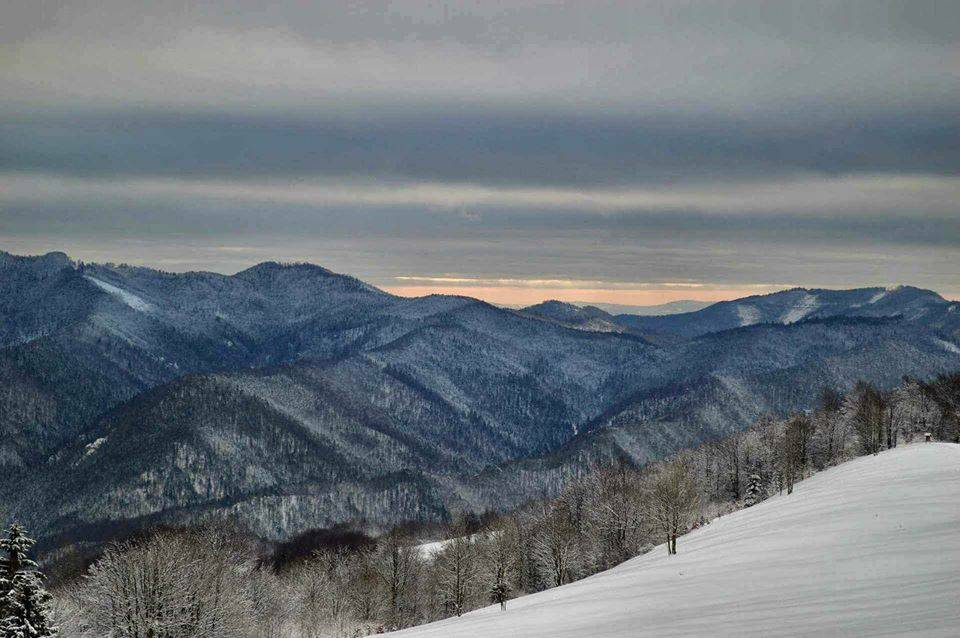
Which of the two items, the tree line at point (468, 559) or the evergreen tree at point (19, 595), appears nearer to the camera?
the evergreen tree at point (19, 595)

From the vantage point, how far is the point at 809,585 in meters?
25.3

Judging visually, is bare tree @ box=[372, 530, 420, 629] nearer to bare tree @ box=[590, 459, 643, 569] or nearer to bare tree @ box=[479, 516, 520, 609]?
bare tree @ box=[479, 516, 520, 609]

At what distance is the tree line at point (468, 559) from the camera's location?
84750 mm

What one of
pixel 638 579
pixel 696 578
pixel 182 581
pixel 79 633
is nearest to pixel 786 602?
pixel 696 578

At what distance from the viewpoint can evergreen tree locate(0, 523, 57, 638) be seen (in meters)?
52.4

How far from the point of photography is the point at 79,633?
292 feet

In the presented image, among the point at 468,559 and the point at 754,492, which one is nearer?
the point at 468,559

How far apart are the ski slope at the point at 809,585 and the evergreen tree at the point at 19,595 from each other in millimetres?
27508

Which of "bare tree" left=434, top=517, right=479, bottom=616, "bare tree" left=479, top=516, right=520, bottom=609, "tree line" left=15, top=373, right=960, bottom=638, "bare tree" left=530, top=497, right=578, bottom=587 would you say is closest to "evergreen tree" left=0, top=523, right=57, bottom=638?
"tree line" left=15, top=373, right=960, bottom=638

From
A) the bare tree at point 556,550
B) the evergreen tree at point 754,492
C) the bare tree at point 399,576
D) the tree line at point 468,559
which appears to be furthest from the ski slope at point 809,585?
the evergreen tree at point 754,492

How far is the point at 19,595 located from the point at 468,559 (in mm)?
58705

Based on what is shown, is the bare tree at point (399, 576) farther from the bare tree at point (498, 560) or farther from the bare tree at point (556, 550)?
the bare tree at point (556, 550)

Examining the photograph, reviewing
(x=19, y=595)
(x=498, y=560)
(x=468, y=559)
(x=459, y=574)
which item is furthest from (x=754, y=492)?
(x=19, y=595)

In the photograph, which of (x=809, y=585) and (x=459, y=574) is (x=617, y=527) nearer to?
(x=459, y=574)
